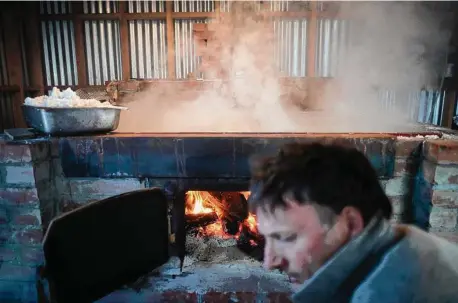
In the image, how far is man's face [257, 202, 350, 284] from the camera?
0.88 meters

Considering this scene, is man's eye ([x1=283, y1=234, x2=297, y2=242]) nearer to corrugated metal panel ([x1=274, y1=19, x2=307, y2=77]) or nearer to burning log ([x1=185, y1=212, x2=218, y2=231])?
burning log ([x1=185, y1=212, x2=218, y2=231])

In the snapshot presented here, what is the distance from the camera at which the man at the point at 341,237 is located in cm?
80

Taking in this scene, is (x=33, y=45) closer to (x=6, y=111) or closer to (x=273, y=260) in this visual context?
(x=6, y=111)

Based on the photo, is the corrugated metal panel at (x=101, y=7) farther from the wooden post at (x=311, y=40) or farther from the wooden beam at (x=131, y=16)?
the wooden post at (x=311, y=40)

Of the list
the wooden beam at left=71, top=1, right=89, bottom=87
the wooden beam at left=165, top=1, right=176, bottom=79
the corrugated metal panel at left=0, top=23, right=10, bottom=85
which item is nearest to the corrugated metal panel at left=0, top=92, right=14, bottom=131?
the corrugated metal panel at left=0, top=23, right=10, bottom=85

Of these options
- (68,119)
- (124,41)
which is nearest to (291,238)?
(68,119)

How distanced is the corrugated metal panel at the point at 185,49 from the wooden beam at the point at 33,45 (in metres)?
2.40

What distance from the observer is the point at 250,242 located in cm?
272

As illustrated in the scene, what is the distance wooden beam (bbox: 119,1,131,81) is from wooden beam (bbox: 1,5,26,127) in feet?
5.78

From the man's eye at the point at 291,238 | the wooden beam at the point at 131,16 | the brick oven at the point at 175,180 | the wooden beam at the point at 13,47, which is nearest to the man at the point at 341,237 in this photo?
the man's eye at the point at 291,238

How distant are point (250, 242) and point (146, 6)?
15.2 ft

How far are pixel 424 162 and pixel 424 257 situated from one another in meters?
1.50

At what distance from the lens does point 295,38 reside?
5.68 meters

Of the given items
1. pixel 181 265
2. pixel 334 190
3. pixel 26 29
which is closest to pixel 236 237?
pixel 181 265
